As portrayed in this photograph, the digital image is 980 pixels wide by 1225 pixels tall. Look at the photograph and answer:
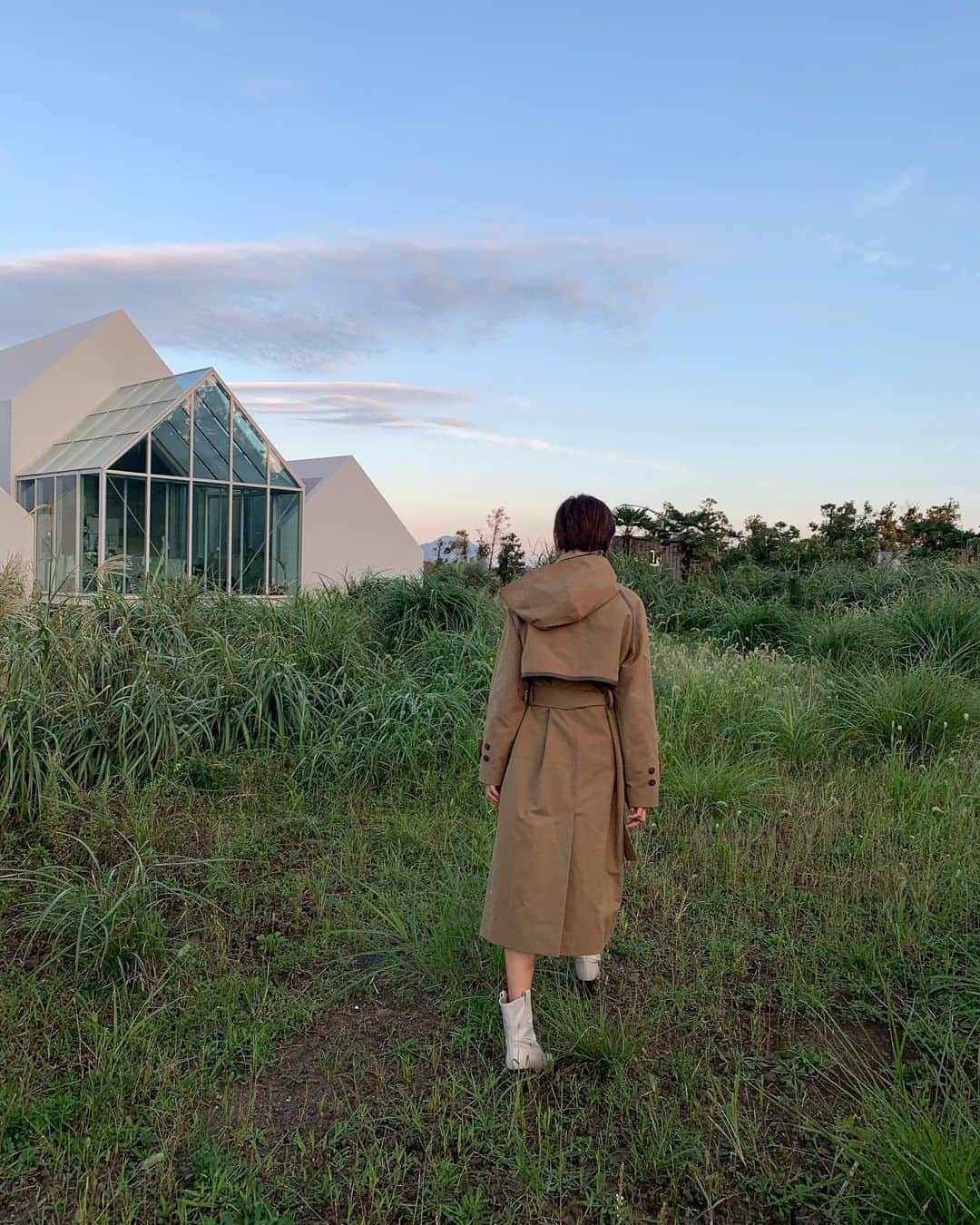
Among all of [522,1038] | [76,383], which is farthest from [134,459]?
[522,1038]

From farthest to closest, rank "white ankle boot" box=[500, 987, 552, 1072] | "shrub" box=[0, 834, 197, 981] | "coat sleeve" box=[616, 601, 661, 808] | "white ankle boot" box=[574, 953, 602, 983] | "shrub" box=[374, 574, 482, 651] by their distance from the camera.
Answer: "shrub" box=[374, 574, 482, 651] < "shrub" box=[0, 834, 197, 981] < "white ankle boot" box=[574, 953, 602, 983] < "coat sleeve" box=[616, 601, 661, 808] < "white ankle boot" box=[500, 987, 552, 1072]

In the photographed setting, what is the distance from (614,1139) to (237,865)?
7.87ft

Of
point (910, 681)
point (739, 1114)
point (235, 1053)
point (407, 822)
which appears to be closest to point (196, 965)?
point (235, 1053)

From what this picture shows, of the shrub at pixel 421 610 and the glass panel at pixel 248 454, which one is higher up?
the glass panel at pixel 248 454

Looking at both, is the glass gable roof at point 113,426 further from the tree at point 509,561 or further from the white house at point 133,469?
the tree at point 509,561

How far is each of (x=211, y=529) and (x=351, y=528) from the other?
651cm

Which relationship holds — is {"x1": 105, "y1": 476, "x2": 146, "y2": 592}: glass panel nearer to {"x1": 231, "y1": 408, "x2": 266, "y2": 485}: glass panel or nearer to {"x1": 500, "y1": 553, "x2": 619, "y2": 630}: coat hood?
{"x1": 231, "y1": 408, "x2": 266, "y2": 485}: glass panel

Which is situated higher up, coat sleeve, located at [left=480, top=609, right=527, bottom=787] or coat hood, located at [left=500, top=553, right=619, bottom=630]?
coat hood, located at [left=500, top=553, right=619, bottom=630]

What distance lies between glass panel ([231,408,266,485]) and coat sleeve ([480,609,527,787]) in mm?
16946

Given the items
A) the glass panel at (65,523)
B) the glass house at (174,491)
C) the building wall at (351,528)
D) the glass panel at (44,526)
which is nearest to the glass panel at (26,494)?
the glass house at (174,491)

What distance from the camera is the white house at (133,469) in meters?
17.5

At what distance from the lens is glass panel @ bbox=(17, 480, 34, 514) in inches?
774

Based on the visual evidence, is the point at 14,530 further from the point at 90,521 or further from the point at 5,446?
the point at 5,446

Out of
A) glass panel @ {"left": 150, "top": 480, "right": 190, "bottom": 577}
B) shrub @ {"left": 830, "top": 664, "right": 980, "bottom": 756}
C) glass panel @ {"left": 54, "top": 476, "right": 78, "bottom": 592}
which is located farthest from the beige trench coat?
glass panel @ {"left": 54, "top": 476, "right": 78, "bottom": 592}
